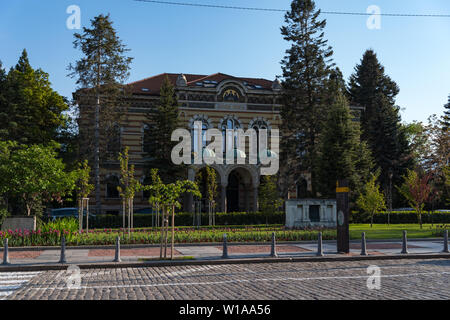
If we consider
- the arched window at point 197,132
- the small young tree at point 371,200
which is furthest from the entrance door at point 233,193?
the small young tree at point 371,200

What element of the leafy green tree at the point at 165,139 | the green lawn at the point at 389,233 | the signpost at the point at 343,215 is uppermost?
the leafy green tree at the point at 165,139

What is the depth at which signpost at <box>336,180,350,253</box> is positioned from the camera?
1717 cm

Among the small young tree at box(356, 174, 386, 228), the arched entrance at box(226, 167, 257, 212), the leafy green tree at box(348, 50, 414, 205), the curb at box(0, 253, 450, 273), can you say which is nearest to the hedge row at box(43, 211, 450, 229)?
the small young tree at box(356, 174, 386, 228)

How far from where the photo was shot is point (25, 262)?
14500 mm

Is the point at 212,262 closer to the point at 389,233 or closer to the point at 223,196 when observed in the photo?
the point at 389,233

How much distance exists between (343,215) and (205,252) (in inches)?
222

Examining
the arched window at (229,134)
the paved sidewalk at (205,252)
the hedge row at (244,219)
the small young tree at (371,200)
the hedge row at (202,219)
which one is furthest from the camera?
the arched window at (229,134)

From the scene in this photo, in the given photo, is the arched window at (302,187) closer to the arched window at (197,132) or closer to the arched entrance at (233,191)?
the arched entrance at (233,191)

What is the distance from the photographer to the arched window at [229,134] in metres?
44.3

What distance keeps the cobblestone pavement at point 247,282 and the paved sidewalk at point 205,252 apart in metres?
1.80

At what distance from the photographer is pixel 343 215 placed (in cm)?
1728

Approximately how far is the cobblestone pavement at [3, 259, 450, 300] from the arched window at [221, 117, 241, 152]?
98.4 feet

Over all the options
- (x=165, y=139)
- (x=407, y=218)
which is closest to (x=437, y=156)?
(x=407, y=218)

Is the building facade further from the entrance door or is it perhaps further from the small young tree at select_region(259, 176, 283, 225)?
the small young tree at select_region(259, 176, 283, 225)
